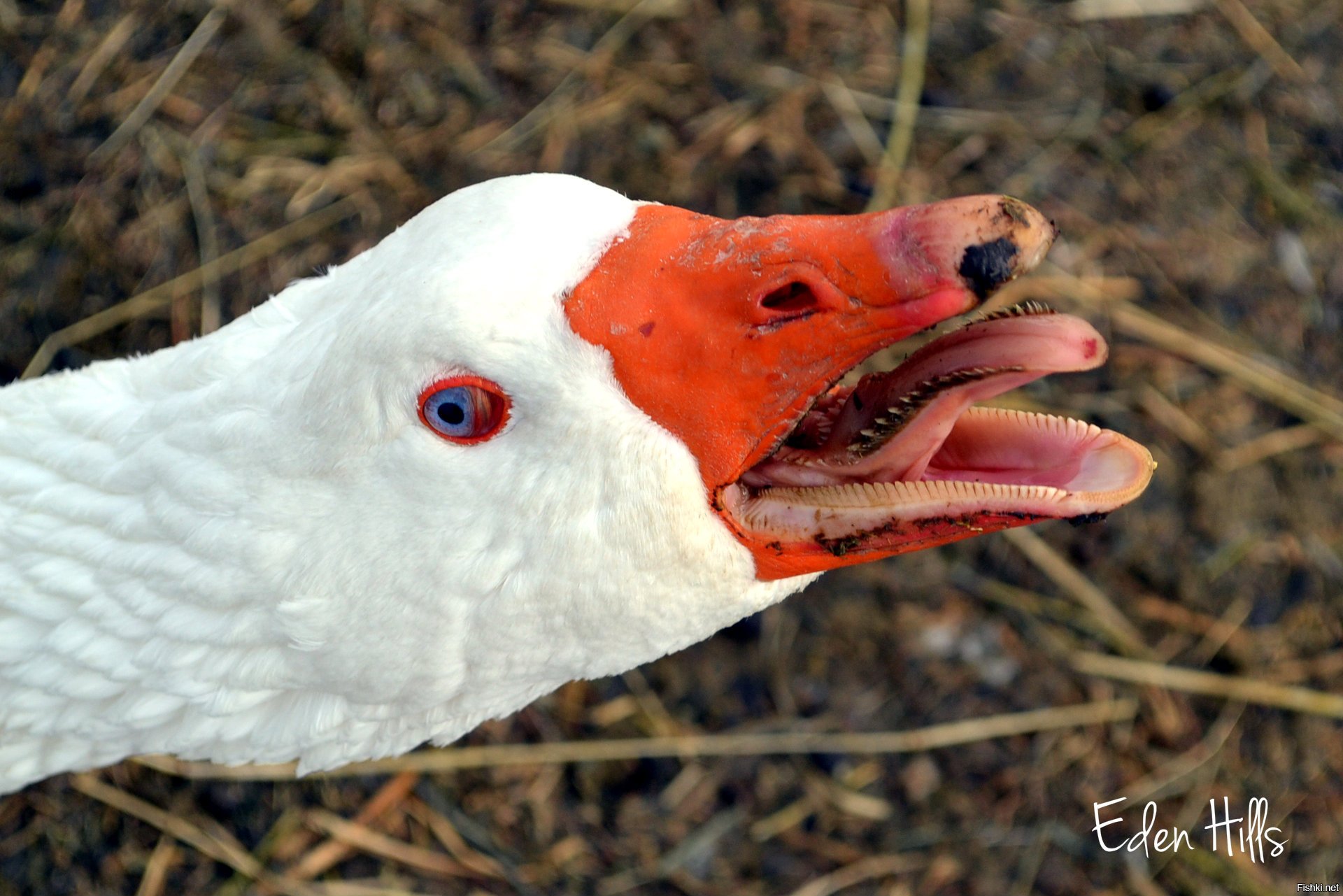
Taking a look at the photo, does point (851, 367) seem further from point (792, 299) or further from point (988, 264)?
point (988, 264)

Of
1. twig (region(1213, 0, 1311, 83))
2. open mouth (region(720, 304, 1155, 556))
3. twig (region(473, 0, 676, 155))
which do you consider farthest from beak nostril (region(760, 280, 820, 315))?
twig (region(1213, 0, 1311, 83))

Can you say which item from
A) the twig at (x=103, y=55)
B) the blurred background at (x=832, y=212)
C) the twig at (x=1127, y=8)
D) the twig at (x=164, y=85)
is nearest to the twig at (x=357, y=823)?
the blurred background at (x=832, y=212)

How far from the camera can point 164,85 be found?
13.8 ft

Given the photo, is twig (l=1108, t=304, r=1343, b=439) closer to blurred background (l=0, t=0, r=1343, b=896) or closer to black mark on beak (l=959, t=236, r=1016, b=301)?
blurred background (l=0, t=0, r=1343, b=896)

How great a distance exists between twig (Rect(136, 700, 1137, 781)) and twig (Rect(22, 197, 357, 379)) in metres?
1.50

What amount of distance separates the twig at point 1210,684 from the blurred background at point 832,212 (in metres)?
0.01

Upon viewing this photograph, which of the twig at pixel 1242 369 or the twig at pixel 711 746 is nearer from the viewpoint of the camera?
the twig at pixel 711 746

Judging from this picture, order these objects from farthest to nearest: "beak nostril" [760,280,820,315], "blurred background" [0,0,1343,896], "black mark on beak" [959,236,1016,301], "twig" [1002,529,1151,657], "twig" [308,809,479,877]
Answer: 1. "twig" [1002,529,1151,657]
2. "blurred background" [0,0,1343,896]
3. "twig" [308,809,479,877]
4. "beak nostril" [760,280,820,315]
5. "black mark on beak" [959,236,1016,301]

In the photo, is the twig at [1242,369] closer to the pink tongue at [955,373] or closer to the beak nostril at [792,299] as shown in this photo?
the pink tongue at [955,373]

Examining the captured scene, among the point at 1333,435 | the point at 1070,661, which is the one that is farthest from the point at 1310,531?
the point at 1070,661

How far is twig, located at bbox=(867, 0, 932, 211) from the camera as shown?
4.31 meters

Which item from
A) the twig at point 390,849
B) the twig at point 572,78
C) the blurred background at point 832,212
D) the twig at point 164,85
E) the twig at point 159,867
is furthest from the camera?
the twig at point 572,78

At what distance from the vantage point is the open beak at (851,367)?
5.33 ft

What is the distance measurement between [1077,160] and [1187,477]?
1372 mm
